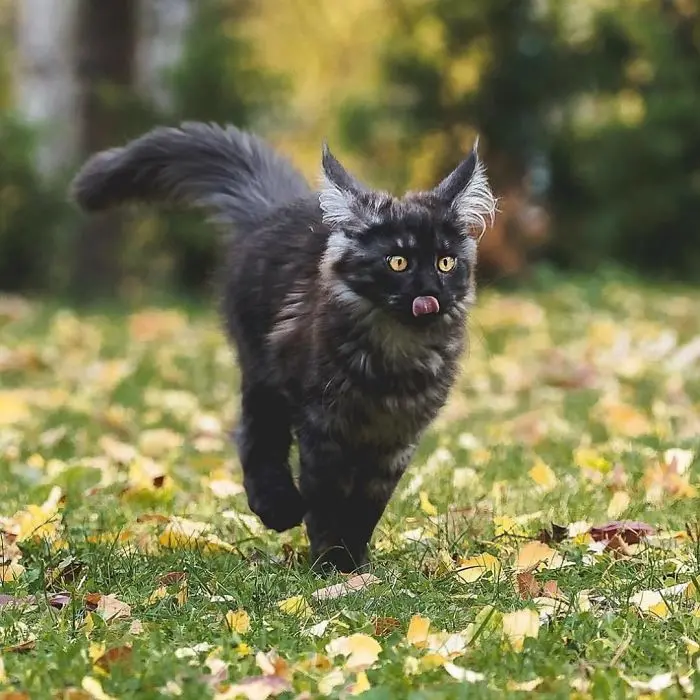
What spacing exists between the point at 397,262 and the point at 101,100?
31.2ft

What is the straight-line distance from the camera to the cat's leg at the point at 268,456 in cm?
430

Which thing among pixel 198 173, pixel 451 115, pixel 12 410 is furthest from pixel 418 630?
pixel 451 115

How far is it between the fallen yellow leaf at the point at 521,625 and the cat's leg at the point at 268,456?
44.8 inches

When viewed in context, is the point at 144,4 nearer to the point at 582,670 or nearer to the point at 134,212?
the point at 134,212

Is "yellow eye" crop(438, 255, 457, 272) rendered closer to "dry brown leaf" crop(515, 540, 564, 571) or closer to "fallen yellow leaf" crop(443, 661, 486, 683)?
"dry brown leaf" crop(515, 540, 564, 571)

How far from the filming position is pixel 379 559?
418 centimetres

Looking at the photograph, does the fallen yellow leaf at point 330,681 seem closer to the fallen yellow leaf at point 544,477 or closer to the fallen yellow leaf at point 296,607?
the fallen yellow leaf at point 296,607

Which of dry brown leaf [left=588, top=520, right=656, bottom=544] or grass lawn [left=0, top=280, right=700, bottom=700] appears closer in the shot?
grass lawn [left=0, top=280, right=700, bottom=700]

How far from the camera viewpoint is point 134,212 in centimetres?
1311

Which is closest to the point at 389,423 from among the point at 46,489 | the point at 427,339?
the point at 427,339

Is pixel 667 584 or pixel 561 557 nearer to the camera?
pixel 667 584

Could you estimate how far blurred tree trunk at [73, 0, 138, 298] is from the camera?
42.1 ft

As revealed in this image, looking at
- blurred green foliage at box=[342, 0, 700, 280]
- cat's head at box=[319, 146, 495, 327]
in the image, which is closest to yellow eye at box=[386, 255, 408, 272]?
cat's head at box=[319, 146, 495, 327]

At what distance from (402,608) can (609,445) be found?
261 cm
